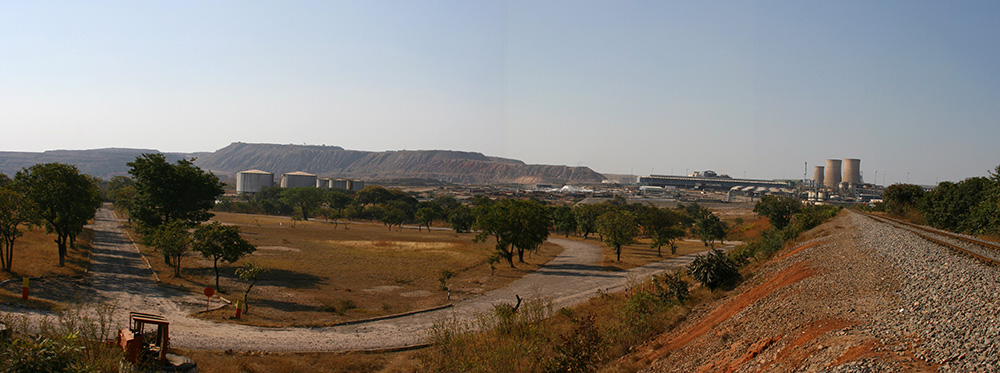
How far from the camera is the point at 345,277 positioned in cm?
3212

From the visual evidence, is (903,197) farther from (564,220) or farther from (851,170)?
(851,170)

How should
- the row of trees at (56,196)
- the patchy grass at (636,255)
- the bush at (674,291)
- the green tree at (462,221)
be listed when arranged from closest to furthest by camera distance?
the bush at (674,291) → the row of trees at (56,196) → the patchy grass at (636,255) → the green tree at (462,221)

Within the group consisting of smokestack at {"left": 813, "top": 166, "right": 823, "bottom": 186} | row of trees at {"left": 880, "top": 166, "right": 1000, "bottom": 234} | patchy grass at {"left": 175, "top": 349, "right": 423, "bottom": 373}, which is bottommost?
patchy grass at {"left": 175, "top": 349, "right": 423, "bottom": 373}

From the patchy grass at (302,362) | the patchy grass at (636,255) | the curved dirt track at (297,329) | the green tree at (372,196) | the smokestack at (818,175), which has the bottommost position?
the patchy grass at (636,255)

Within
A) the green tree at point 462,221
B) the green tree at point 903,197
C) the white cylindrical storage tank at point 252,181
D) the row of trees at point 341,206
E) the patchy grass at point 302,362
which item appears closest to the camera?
the patchy grass at point 302,362

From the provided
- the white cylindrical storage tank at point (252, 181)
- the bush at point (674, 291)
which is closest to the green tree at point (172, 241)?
the bush at point (674, 291)

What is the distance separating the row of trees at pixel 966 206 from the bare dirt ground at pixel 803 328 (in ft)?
65.1

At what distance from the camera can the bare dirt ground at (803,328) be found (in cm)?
734

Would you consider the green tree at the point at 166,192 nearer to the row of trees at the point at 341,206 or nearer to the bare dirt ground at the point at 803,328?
the bare dirt ground at the point at 803,328

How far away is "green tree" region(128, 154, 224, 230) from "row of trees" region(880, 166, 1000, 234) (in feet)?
155

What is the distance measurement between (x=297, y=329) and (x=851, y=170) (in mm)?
194896

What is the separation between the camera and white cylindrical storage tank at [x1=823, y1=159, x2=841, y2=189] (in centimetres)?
17041

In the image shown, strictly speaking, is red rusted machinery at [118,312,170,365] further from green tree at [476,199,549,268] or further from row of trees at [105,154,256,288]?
green tree at [476,199,549,268]

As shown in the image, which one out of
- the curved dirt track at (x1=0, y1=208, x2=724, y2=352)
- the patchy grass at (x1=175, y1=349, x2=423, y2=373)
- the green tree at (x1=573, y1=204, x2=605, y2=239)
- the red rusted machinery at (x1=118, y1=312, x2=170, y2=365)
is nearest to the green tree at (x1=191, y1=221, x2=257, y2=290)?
the curved dirt track at (x1=0, y1=208, x2=724, y2=352)
